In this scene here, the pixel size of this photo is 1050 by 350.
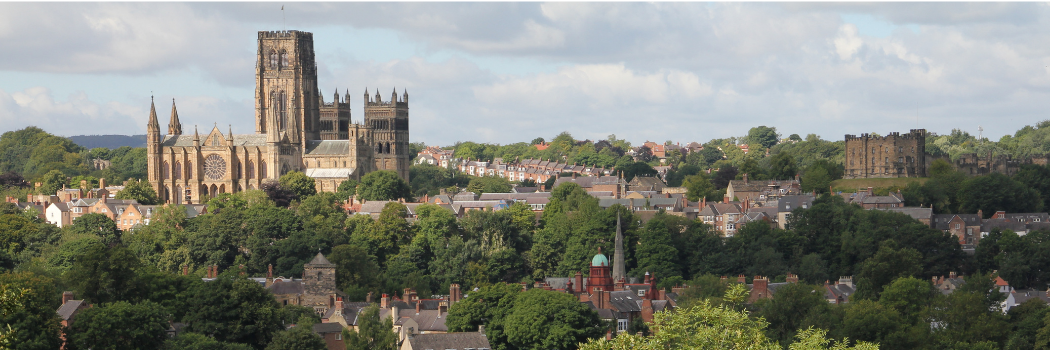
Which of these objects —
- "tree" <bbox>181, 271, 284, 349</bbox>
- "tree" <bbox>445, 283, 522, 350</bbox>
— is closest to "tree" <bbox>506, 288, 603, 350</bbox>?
"tree" <bbox>445, 283, 522, 350</bbox>

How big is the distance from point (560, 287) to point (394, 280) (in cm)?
898

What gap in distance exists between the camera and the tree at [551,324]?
64375 mm

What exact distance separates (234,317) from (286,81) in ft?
272

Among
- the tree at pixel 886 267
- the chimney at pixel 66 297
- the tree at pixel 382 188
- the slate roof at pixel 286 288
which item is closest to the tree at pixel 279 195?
the tree at pixel 382 188

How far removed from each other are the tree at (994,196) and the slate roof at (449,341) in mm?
54943

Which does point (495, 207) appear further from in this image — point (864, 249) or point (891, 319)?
point (891, 319)

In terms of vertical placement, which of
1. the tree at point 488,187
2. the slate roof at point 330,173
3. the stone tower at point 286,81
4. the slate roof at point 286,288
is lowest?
the slate roof at point 286,288

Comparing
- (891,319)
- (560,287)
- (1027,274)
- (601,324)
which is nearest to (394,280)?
(560,287)

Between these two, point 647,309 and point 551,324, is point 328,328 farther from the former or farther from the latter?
point 647,309

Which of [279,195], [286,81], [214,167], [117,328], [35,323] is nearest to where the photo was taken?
[35,323]

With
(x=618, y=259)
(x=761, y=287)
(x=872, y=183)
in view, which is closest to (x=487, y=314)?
(x=761, y=287)

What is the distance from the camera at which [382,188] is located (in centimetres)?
12000

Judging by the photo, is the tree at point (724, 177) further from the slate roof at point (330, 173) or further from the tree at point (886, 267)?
the tree at point (886, 267)

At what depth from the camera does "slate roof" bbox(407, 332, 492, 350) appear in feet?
202
